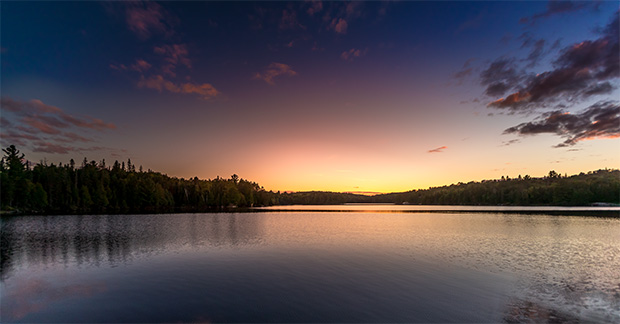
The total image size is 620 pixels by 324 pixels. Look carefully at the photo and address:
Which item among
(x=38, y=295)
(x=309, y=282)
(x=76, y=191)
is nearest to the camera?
(x=38, y=295)

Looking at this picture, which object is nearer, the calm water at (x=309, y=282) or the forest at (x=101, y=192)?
the calm water at (x=309, y=282)

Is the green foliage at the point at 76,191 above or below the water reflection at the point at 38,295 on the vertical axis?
above

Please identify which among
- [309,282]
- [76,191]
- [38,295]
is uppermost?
[76,191]

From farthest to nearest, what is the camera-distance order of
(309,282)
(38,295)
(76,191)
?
(76,191), (309,282), (38,295)

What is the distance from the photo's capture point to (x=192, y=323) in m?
14.5

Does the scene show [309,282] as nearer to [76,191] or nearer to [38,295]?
[38,295]

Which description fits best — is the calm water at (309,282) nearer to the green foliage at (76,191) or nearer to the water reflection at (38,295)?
the water reflection at (38,295)

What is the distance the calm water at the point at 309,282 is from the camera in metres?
15.9

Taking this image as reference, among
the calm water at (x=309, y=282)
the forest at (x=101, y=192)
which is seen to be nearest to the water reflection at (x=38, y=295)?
the calm water at (x=309, y=282)

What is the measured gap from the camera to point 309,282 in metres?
22.1

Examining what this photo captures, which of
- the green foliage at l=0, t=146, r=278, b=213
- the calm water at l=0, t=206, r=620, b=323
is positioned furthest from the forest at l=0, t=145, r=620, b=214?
the calm water at l=0, t=206, r=620, b=323

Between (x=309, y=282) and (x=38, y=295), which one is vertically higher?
(x=38, y=295)

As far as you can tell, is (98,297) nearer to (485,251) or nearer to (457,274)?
(457,274)

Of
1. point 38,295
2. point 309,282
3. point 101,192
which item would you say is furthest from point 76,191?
point 309,282
